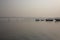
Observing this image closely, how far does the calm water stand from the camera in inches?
48.5

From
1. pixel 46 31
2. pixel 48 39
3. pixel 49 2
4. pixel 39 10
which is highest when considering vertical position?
pixel 49 2

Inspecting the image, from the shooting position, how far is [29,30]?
1.24m

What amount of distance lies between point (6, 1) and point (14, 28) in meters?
0.39

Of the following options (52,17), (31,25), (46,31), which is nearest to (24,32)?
(31,25)

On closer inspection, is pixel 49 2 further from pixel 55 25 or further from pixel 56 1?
pixel 55 25

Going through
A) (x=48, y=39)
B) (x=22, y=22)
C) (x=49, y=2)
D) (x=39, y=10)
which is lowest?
(x=48, y=39)

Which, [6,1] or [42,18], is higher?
[6,1]

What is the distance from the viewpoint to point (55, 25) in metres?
1.23

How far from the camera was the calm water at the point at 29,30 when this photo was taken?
123cm

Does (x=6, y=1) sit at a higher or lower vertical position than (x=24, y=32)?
higher

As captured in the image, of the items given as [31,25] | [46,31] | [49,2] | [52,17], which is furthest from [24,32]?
[49,2]

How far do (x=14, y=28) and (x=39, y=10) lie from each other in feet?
1.39

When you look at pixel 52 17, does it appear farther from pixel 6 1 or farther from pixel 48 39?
pixel 6 1

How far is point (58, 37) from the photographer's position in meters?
1.24
